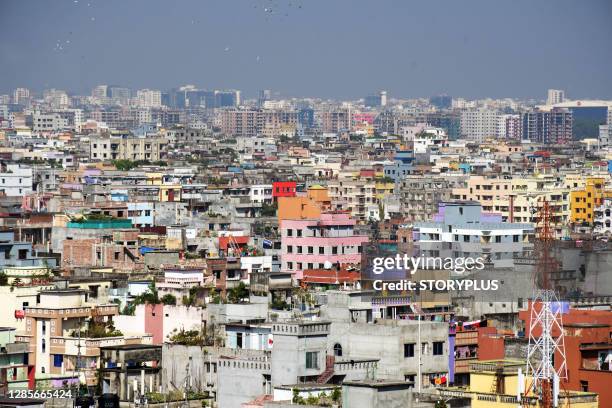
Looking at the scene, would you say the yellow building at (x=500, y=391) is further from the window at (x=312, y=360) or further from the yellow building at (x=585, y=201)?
the yellow building at (x=585, y=201)

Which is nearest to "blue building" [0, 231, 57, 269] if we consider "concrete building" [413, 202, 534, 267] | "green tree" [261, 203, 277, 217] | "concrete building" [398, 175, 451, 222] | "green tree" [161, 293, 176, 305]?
"concrete building" [413, 202, 534, 267]

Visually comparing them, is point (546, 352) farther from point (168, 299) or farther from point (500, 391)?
point (168, 299)

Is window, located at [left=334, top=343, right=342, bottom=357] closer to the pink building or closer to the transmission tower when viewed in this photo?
the transmission tower

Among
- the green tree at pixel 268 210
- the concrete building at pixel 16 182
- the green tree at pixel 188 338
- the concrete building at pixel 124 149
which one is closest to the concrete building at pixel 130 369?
the green tree at pixel 188 338

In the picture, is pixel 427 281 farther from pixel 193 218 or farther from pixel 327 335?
pixel 193 218

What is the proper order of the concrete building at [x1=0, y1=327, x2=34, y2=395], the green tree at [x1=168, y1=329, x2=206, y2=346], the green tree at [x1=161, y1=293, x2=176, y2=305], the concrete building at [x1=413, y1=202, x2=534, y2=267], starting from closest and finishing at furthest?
the concrete building at [x1=0, y1=327, x2=34, y2=395]
the green tree at [x1=168, y1=329, x2=206, y2=346]
the green tree at [x1=161, y1=293, x2=176, y2=305]
the concrete building at [x1=413, y1=202, x2=534, y2=267]
